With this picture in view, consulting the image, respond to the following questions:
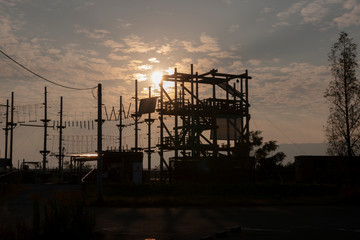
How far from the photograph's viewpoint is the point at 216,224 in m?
14.9

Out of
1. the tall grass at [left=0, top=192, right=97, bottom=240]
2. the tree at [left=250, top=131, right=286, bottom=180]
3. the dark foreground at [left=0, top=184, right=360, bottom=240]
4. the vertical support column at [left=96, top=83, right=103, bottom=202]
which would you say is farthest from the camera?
the tree at [left=250, top=131, right=286, bottom=180]

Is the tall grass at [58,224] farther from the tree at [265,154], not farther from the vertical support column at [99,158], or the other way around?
the tree at [265,154]

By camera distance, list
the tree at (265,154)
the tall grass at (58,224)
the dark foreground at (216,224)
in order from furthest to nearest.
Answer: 1. the tree at (265,154)
2. the dark foreground at (216,224)
3. the tall grass at (58,224)

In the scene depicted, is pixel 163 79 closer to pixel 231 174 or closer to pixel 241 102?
pixel 241 102

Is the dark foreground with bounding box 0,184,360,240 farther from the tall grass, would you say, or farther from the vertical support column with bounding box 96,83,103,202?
the vertical support column with bounding box 96,83,103,202

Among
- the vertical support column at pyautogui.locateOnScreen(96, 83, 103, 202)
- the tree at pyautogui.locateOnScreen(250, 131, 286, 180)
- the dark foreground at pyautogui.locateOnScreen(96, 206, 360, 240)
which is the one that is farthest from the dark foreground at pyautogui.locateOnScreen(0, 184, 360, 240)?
Result: the tree at pyautogui.locateOnScreen(250, 131, 286, 180)

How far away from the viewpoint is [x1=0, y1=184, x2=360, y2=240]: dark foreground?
480 inches

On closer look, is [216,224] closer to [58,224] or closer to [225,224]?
[225,224]

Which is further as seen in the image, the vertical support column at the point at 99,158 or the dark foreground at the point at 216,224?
the vertical support column at the point at 99,158

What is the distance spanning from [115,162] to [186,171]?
299 inches

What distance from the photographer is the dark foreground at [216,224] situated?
40.0ft

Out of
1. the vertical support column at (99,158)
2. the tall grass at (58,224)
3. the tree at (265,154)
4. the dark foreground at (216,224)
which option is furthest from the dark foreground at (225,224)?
the tree at (265,154)

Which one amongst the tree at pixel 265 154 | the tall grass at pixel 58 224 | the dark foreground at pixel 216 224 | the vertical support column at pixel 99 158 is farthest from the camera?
the tree at pixel 265 154

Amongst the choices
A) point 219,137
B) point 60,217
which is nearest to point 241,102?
point 219,137
